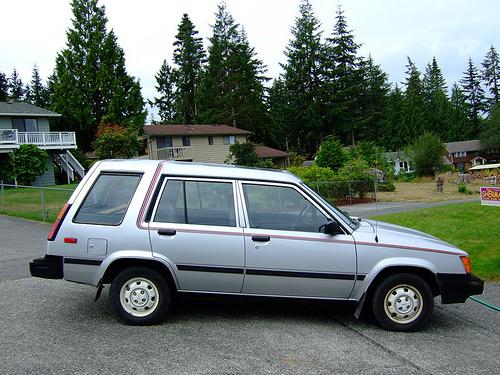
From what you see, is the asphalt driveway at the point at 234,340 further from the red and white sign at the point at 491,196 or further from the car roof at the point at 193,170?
the red and white sign at the point at 491,196

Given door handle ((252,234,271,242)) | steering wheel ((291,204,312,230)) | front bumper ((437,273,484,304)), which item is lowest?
front bumper ((437,273,484,304))

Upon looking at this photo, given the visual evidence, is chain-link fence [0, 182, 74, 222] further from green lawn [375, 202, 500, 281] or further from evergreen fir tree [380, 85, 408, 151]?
evergreen fir tree [380, 85, 408, 151]

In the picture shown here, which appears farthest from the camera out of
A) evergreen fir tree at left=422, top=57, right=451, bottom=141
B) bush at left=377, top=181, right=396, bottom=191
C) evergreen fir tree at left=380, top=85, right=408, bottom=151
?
evergreen fir tree at left=422, top=57, right=451, bottom=141

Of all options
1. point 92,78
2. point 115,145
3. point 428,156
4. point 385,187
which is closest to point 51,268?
point 115,145

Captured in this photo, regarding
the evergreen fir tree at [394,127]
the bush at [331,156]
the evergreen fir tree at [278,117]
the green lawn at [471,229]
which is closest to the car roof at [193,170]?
the green lawn at [471,229]

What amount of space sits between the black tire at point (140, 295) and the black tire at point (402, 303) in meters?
2.34

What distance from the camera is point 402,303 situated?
5.06m

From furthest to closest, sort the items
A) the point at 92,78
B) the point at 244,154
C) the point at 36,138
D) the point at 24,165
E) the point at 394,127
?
the point at 394,127, the point at 92,78, the point at 244,154, the point at 36,138, the point at 24,165

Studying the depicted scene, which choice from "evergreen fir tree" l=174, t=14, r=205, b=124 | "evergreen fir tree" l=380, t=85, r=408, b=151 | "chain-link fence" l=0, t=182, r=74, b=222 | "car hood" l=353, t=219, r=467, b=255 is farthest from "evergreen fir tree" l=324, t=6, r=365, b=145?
"car hood" l=353, t=219, r=467, b=255

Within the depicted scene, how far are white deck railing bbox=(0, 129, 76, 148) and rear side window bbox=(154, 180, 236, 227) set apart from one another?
31.0m

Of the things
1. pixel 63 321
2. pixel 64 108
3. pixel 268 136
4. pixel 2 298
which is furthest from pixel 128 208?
pixel 268 136

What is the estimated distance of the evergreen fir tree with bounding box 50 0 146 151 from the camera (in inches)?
1967

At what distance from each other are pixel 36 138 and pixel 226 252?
33.7 m

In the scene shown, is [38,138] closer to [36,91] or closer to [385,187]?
[385,187]
